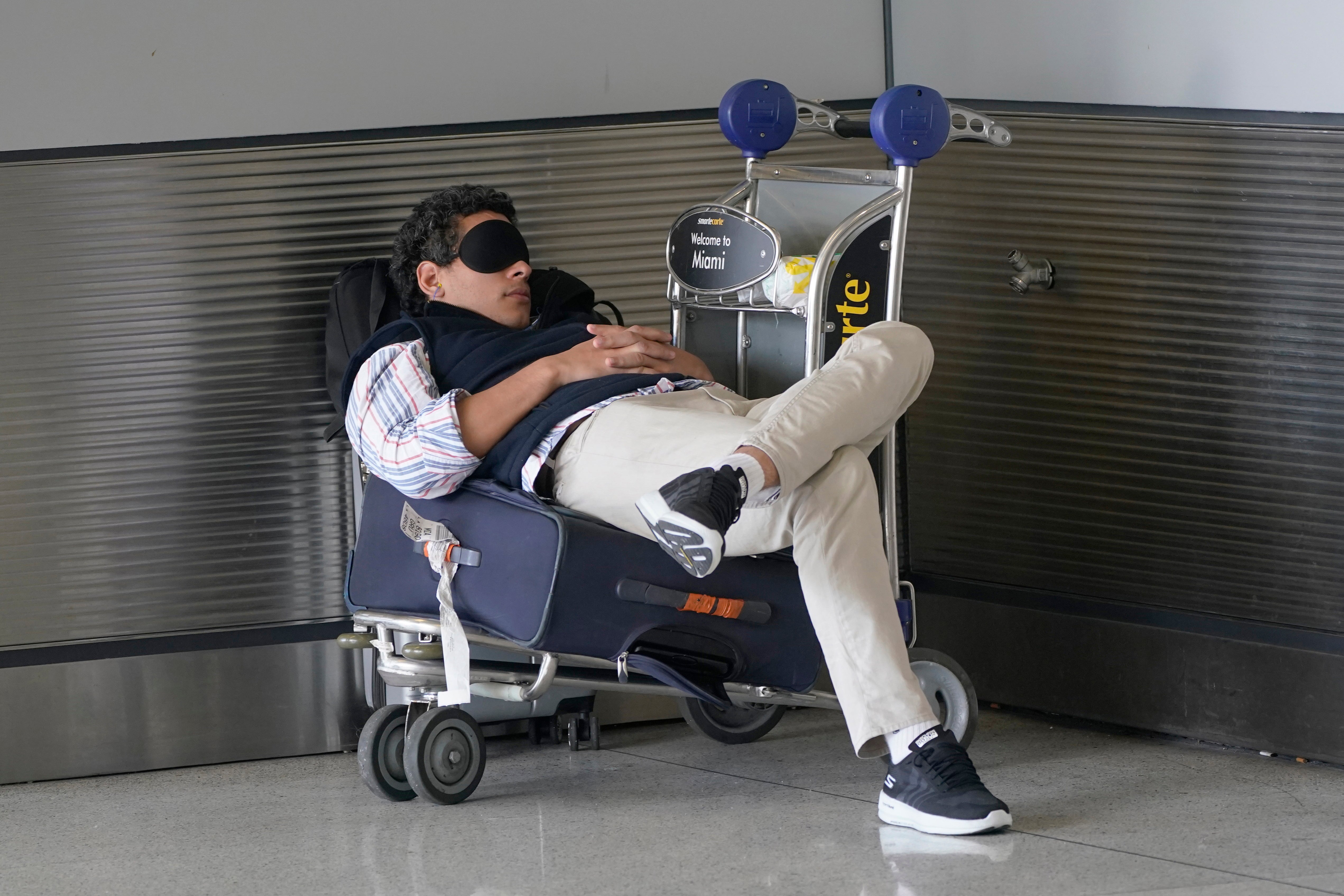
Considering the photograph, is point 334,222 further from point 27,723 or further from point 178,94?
point 27,723

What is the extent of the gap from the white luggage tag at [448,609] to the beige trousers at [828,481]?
0.22 metres

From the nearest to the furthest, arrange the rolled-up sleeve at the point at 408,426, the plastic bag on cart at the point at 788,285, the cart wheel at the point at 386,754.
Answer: the rolled-up sleeve at the point at 408,426
the cart wheel at the point at 386,754
the plastic bag on cart at the point at 788,285

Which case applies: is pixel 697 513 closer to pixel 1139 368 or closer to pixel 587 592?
pixel 587 592

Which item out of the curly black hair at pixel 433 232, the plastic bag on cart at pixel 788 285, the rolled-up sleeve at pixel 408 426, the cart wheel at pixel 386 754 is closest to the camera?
the rolled-up sleeve at pixel 408 426

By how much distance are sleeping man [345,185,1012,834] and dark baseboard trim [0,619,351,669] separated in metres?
0.67

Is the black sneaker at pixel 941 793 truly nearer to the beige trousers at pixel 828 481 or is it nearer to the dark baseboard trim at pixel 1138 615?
the beige trousers at pixel 828 481

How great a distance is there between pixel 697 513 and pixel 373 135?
1458 millimetres

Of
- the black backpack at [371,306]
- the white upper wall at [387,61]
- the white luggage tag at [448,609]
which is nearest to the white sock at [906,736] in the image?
the white luggage tag at [448,609]

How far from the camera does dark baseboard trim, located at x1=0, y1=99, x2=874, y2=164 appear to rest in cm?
281

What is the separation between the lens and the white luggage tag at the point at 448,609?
2.28 metres

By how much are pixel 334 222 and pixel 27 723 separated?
126 centimetres

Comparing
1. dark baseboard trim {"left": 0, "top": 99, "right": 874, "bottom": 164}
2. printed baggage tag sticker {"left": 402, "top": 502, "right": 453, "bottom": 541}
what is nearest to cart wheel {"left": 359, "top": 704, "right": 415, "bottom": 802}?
printed baggage tag sticker {"left": 402, "top": 502, "right": 453, "bottom": 541}

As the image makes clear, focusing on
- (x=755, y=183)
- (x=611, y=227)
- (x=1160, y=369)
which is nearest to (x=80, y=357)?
(x=611, y=227)

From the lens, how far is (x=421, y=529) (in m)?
2.38
